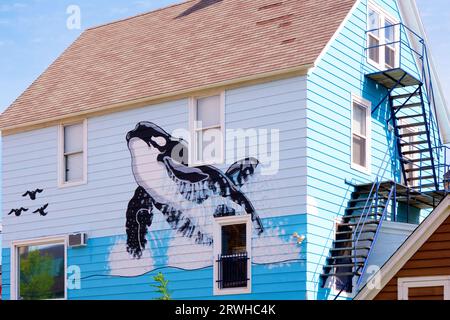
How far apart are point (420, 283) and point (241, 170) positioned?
7.85 meters

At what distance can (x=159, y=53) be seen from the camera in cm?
2731

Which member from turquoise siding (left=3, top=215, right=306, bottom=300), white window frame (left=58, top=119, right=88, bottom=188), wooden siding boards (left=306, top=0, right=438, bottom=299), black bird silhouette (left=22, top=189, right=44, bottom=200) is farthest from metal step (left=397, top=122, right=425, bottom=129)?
black bird silhouette (left=22, top=189, right=44, bottom=200)

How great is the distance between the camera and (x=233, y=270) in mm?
22719

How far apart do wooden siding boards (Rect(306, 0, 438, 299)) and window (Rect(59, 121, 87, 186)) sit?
7178 mm

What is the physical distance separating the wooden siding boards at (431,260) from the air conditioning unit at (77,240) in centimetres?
1153

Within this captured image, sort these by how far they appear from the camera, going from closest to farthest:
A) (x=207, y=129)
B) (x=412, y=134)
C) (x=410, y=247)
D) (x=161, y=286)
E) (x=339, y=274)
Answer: (x=410, y=247) → (x=339, y=274) → (x=161, y=286) → (x=207, y=129) → (x=412, y=134)

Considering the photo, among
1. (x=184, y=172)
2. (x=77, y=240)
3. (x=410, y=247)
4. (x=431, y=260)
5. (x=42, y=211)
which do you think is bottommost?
(x=431, y=260)

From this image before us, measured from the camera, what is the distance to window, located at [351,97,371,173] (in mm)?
25016

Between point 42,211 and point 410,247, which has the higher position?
point 42,211

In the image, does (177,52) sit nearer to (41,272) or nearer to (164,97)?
(164,97)

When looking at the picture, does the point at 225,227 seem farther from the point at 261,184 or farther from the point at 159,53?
the point at 159,53

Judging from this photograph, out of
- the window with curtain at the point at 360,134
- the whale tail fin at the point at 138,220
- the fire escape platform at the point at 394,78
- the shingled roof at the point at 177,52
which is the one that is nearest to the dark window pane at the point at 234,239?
the whale tail fin at the point at 138,220

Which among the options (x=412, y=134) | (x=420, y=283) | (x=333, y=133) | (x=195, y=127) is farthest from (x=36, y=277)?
(x=420, y=283)
